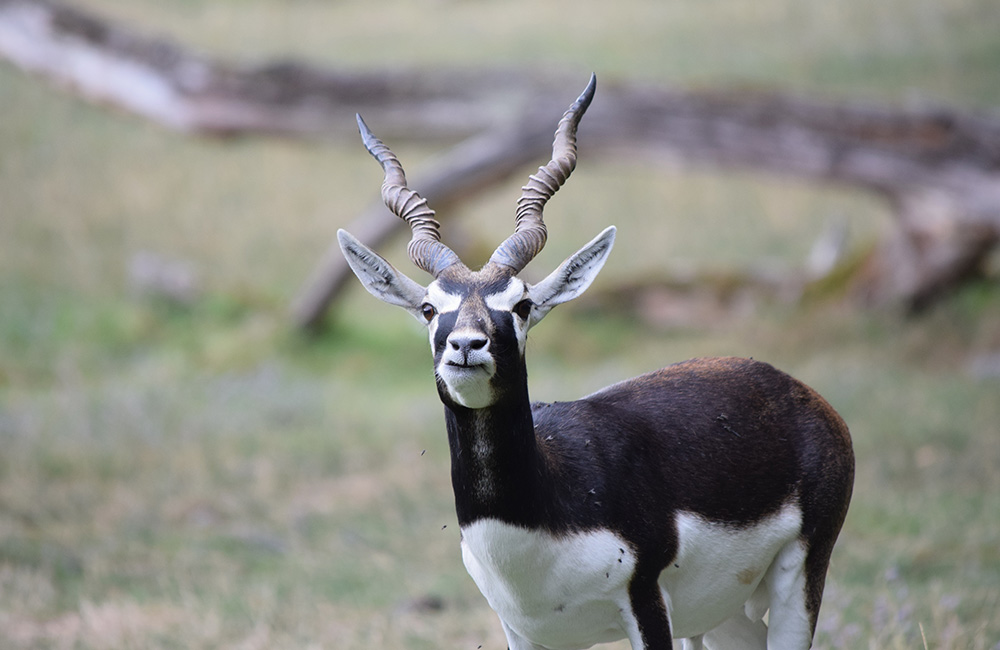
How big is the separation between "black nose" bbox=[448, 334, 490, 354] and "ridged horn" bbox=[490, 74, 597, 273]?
1.77 feet

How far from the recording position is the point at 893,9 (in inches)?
862

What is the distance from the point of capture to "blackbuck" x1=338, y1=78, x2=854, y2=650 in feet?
13.2

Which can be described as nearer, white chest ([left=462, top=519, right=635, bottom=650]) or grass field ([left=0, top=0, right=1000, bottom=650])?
white chest ([left=462, top=519, right=635, bottom=650])

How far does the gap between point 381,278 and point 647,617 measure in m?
1.69

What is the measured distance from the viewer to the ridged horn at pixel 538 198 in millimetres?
4324

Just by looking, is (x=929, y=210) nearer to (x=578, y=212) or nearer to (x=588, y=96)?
(x=578, y=212)

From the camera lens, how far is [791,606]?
455cm

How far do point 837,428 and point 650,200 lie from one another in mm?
14082

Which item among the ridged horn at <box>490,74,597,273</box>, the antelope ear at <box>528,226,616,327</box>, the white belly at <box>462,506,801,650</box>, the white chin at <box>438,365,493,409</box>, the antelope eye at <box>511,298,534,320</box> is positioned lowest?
the white belly at <box>462,506,801,650</box>

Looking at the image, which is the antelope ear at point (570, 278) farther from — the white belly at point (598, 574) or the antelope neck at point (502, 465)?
the white belly at point (598, 574)

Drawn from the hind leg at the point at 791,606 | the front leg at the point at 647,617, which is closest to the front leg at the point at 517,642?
the front leg at the point at 647,617

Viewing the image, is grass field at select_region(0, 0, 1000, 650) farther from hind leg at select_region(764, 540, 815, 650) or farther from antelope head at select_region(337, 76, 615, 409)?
antelope head at select_region(337, 76, 615, 409)

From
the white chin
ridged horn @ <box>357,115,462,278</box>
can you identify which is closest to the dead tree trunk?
ridged horn @ <box>357,115,462,278</box>

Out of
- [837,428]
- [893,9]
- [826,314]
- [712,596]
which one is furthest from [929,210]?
[893,9]
